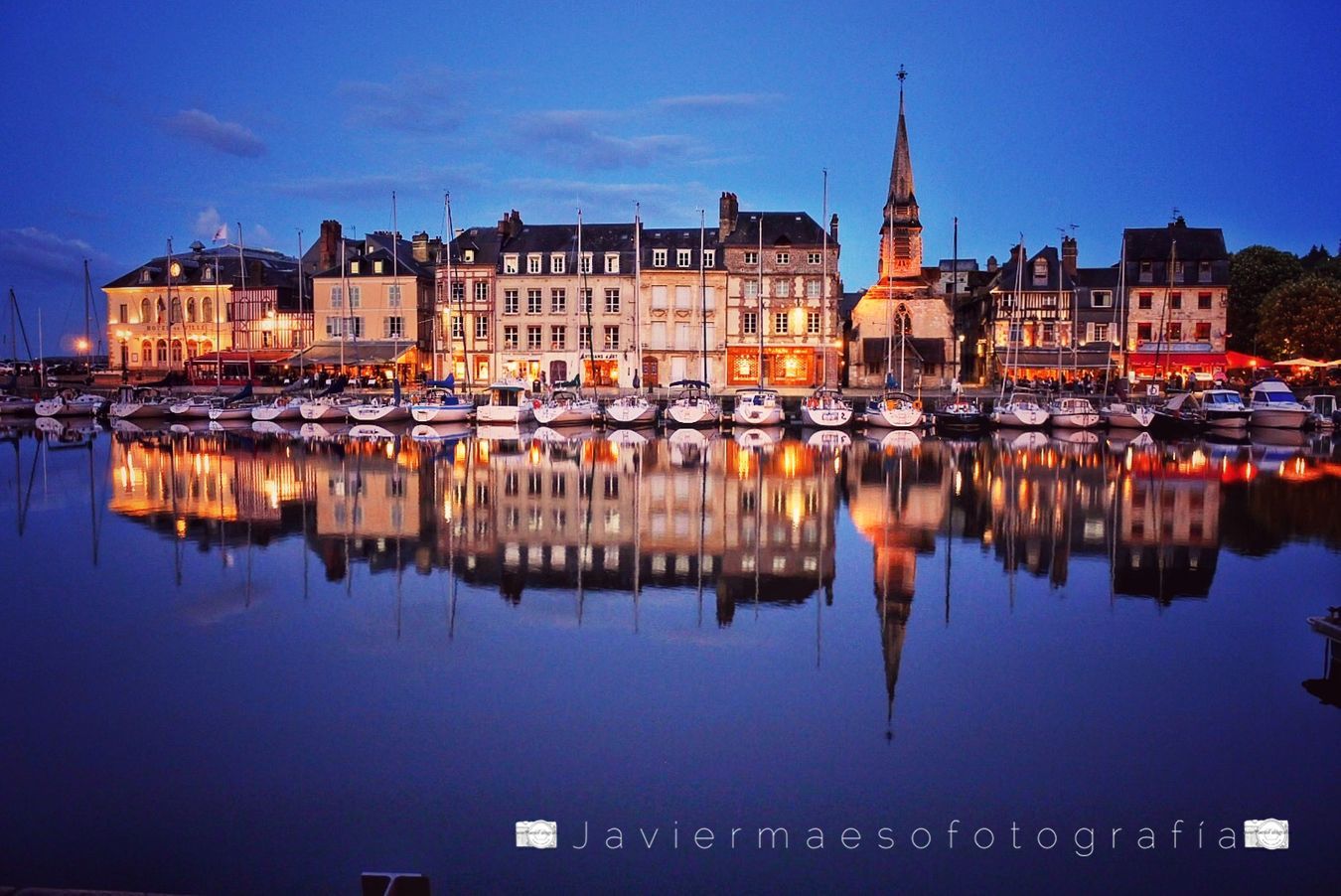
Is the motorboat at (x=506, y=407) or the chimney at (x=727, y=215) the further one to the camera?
the chimney at (x=727, y=215)

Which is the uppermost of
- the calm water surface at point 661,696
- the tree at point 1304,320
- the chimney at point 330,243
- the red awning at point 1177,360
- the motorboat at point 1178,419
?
the chimney at point 330,243

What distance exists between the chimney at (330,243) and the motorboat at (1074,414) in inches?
1687

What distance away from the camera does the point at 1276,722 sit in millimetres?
9250

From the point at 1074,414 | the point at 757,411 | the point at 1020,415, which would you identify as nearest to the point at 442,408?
the point at 757,411

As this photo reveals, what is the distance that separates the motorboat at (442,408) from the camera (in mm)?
45531

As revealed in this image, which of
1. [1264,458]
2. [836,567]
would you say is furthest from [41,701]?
[1264,458]

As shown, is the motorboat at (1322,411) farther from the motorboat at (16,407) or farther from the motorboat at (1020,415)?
the motorboat at (16,407)

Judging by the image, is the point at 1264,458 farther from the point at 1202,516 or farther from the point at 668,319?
the point at 668,319

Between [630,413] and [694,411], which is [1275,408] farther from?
[630,413]

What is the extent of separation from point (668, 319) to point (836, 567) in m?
41.6

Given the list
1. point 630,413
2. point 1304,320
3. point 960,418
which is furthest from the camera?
point 1304,320

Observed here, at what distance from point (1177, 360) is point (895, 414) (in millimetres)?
21290

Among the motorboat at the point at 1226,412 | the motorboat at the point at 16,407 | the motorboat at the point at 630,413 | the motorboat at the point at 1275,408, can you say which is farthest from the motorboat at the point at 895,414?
the motorboat at the point at 16,407

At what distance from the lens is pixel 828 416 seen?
44.4m
